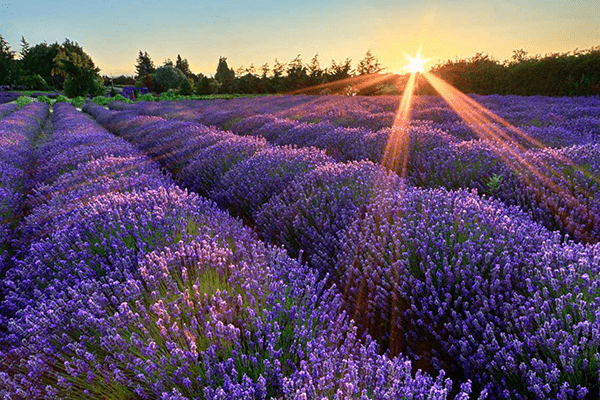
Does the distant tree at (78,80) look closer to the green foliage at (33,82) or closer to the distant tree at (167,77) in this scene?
the green foliage at (33,82)

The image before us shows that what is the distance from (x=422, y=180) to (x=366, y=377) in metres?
2.96

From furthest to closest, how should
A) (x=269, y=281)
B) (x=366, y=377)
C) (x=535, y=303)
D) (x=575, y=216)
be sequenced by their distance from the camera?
(x=575, y=216)
(x=269, y=281)
(x=535, y=303)
(x=366, y=377)

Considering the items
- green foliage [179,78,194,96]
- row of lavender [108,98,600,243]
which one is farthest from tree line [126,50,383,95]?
row of lavender [108,98,600,243]

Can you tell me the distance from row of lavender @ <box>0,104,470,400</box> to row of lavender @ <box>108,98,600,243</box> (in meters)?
1.70

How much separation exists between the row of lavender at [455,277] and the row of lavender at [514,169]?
1.40 ft

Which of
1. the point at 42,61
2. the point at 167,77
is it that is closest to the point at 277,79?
the point at 167,77

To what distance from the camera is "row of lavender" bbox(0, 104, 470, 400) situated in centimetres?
127

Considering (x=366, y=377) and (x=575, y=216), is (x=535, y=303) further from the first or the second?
(x=575, y=216)

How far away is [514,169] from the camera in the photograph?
10.7ft

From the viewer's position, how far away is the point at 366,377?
4.14ft

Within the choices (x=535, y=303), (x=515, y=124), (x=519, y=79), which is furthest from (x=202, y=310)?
(x=519, y=79)

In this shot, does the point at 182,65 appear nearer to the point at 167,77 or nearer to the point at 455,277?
the point at 167,77

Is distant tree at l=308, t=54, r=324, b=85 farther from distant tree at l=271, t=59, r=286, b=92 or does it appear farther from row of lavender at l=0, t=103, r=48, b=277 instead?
row of lavender at l=0, t=103, r=48, b=277

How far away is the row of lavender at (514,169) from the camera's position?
8.71ft
